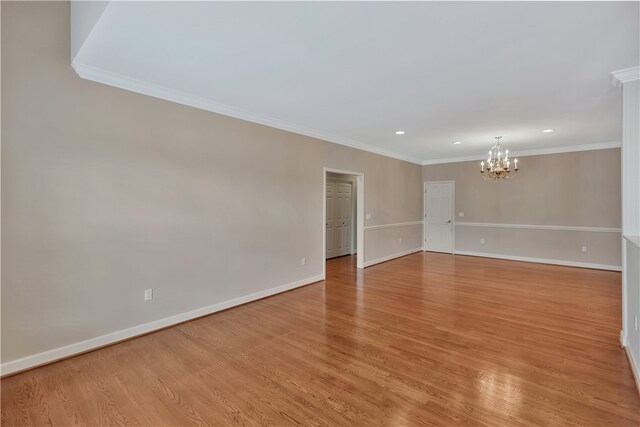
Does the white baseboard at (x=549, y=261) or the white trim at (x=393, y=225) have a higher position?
the white trim at (x=393, y=225)

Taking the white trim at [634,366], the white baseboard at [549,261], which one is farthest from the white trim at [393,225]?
the white trim at [634,366]

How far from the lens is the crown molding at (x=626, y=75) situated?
103 inches

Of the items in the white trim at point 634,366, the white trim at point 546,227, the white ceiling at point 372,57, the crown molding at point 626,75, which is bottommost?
the white trim at point 634,366

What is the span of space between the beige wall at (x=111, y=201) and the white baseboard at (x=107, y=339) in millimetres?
66

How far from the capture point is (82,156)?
2705 millimetres

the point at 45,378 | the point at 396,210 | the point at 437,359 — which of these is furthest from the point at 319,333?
the point at 396,210

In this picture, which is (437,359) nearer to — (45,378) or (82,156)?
(45,378)

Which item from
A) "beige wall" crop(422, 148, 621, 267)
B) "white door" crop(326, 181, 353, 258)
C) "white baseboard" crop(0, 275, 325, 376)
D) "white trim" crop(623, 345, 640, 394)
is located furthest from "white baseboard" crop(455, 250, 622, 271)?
"white baseboard" crop(0, 275, 325, 376)

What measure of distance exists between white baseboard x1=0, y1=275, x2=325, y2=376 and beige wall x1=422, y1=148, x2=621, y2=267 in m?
6.04

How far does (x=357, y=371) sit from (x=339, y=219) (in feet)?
18.3

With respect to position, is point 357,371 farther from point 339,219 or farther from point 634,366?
point 339,219

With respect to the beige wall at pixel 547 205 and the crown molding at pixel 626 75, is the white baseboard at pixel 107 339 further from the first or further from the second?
the beige wall at pixel 547 205

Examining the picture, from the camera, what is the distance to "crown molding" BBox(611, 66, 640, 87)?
103 inches

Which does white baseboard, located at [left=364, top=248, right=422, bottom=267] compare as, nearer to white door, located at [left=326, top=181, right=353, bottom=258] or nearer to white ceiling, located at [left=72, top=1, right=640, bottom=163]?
white door, located at [left=326, top=181, right=353, bottom=258]
